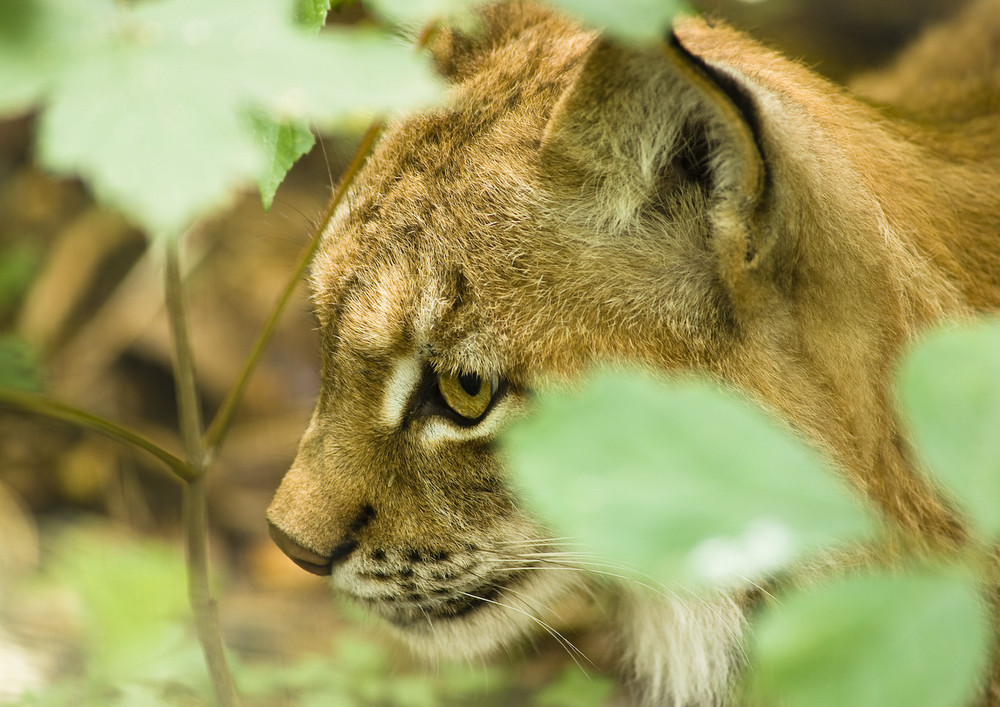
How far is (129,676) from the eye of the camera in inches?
76.9

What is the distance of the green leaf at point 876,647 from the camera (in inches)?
32.9

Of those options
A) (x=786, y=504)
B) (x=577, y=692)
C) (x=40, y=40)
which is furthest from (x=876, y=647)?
(x=577, y=692)

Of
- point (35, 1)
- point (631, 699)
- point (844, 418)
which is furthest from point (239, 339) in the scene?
point (35, 1)

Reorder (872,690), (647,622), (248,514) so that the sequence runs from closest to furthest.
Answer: (872,690)
(647,622)
(248,514)

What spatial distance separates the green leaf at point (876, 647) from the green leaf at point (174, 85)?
621mm

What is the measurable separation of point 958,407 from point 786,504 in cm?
19

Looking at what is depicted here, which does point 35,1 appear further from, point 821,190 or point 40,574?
point 40,574

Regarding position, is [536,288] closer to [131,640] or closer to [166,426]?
[131,640]

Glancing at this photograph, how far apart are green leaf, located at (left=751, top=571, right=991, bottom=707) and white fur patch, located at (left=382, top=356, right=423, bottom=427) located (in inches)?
46.4

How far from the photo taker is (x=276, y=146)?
4.95ft

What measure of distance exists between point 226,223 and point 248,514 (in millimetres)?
1633

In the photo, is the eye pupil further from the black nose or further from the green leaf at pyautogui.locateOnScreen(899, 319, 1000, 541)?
the green leaf at pyautogui.locateOnScreen(899, 319, 1000, 541)

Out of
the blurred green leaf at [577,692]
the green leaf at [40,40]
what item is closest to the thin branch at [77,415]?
the green leaf at [40,40]

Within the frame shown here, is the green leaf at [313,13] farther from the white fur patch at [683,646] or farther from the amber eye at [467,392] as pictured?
the white fur patch at [683,646]
